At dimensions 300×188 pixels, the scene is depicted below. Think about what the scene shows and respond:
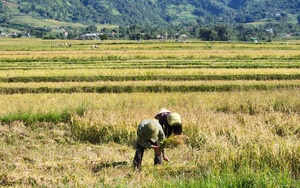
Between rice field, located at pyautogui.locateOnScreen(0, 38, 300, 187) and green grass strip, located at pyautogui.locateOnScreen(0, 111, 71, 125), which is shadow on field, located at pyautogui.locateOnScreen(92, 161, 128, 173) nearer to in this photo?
rice field, located at pyautogui.locateOnScreen(0, 38, 300, 187)

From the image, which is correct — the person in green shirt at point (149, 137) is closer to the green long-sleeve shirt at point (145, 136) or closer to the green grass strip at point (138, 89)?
the green long-sleeve shirt at point (145, 136)

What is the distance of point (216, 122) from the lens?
1086cm

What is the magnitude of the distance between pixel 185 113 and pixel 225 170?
4547 mm

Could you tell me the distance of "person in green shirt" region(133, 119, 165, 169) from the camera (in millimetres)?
7496

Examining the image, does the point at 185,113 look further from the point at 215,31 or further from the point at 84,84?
the point at 215,31

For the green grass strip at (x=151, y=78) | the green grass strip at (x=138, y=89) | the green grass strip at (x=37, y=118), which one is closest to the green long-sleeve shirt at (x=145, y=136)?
the green grass strip at (x=37, y=118)

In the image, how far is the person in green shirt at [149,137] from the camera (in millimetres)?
7496

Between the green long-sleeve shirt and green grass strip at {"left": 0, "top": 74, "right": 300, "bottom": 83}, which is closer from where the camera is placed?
the green long-sleeve shirt

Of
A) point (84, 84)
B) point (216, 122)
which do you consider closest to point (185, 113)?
point (216, 122)

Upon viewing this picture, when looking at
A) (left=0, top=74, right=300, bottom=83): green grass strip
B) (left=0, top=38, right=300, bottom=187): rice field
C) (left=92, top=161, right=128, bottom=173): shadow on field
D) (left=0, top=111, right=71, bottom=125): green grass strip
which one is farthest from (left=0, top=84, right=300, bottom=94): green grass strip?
(left=92, top=161, right=128, bottom=173): shadow on field

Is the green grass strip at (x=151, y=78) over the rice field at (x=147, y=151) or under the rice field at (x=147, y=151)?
under

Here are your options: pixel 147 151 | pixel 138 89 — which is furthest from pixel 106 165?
pixel 138 89

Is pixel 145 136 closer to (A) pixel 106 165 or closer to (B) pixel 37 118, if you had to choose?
(A) pixel 106 165

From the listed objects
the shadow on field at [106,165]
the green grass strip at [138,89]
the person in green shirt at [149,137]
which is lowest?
the green grass strip at [138,89]
